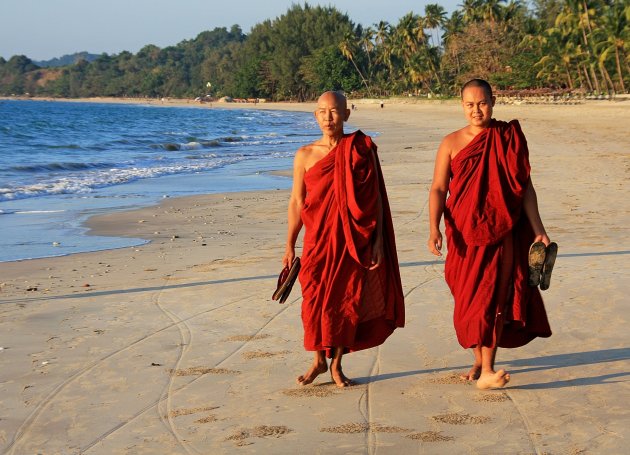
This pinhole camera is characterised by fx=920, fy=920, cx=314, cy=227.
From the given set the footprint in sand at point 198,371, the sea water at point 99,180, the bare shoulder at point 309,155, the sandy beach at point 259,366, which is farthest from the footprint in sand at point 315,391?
the sea water at point 99,180

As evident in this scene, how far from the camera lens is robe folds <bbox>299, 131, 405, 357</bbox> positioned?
4461 millimetres

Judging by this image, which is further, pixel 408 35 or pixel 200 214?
pixel 408 35

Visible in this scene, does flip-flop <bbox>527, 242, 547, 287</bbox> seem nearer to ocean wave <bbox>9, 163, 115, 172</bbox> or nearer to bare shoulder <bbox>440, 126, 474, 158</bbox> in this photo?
bare shoulder <bbox>440, 126, 474, 158</bbox>

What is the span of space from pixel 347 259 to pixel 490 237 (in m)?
0.69

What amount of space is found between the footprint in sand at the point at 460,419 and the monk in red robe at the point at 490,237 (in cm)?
37

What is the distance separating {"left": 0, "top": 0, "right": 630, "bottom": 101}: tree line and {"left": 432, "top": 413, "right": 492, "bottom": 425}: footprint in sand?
170 feet

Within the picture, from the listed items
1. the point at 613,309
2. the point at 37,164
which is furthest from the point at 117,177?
the point at 613,309

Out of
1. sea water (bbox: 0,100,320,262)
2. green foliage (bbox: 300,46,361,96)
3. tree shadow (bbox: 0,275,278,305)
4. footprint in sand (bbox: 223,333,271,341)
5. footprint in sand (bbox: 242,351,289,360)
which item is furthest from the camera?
green foliage (bbox: 300,46,361,96)

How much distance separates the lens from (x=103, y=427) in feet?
13.1

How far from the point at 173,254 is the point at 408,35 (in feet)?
277

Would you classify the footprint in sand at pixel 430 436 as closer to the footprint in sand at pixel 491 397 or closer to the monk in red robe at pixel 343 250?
the footprint in sand at pixel 491 397

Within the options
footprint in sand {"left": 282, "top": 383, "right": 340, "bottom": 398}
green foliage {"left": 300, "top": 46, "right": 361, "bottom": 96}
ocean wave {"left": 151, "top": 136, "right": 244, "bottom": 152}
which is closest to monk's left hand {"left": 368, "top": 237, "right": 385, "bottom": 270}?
footprint in sand {"left": 282, "top": 383, "right": 340, "bottom": 398}

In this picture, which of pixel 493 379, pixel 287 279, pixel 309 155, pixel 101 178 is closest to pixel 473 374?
pixel 493 379

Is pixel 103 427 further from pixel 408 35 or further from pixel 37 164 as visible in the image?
pixel 408 35
